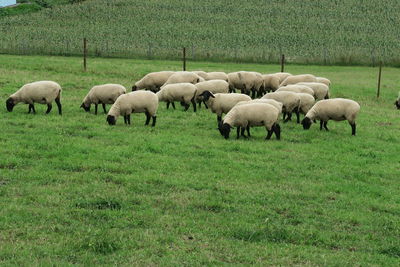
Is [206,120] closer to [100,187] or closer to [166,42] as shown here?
[100,187]

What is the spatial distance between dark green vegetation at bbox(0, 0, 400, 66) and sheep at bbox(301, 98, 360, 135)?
30.3m

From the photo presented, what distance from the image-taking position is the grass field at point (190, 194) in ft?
29.4

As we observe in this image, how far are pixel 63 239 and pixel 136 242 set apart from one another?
1.15 m

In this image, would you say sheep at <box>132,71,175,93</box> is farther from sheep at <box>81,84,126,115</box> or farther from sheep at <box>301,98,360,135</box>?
sheep at <box>301,98,360,135</box>

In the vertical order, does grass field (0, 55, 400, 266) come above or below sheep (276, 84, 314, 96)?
below

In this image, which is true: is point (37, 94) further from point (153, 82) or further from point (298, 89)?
point (298, 89)

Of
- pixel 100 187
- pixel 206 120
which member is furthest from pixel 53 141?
pixel 206 120

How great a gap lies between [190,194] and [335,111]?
8.75 meters

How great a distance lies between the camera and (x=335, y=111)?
61.9 feet

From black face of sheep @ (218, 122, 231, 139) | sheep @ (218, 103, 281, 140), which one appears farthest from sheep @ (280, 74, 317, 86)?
black face of sheep @ (218, 122, 231, 139)

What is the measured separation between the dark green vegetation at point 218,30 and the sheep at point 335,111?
30.3 meters

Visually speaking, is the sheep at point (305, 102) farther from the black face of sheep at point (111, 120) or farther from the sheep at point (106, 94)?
the black face of sheep at point (111, 120)

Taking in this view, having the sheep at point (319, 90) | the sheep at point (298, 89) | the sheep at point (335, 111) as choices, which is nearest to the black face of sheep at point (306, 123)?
the sheep at point (335, 111)

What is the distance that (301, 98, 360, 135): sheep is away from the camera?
740 inches
